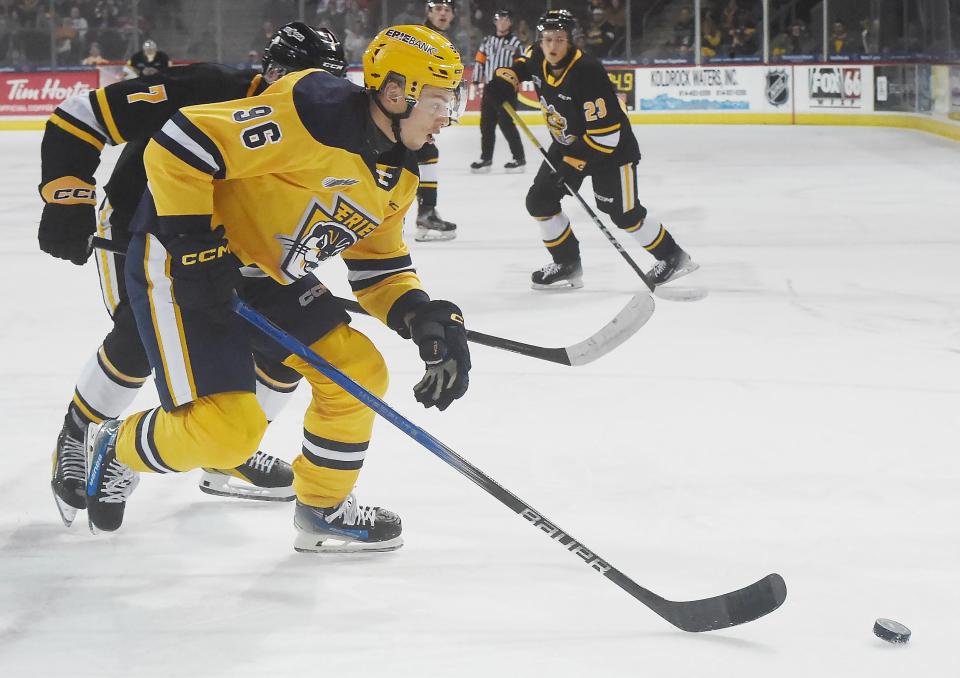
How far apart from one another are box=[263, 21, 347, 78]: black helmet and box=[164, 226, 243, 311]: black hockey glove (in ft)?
2.56

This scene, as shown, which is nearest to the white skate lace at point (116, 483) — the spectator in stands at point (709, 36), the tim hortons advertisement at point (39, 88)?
the spectator in stands at point (709, 36)

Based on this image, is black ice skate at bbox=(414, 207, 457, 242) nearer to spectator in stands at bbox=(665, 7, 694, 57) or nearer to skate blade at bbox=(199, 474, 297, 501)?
skate blade at bbox=(199, 474, 297, 501)

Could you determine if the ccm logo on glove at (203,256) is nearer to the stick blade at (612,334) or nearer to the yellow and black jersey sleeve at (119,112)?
the yellow and black jersey sleeve at (119,112)

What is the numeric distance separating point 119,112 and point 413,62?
0.68 m

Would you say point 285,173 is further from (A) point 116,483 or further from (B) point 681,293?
(B) point 681,293

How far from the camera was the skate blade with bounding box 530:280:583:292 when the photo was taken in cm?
518

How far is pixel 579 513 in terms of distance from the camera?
8.68 feet

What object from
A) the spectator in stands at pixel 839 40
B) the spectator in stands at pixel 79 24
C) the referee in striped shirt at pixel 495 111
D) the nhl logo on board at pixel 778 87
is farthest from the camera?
the spectator in stands at pixel 79 24

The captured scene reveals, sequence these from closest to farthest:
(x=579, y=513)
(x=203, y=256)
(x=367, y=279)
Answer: (x=203, y=256) < (x=367, y=279) < (x=579, y=513)

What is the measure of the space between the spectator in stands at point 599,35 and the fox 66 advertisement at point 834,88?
2.25 metres

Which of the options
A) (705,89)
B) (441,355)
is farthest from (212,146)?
(705,89)

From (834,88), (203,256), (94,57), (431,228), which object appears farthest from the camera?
(94,57)

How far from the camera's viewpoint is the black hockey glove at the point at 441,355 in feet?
7.34

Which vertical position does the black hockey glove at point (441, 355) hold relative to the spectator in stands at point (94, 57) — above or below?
below
